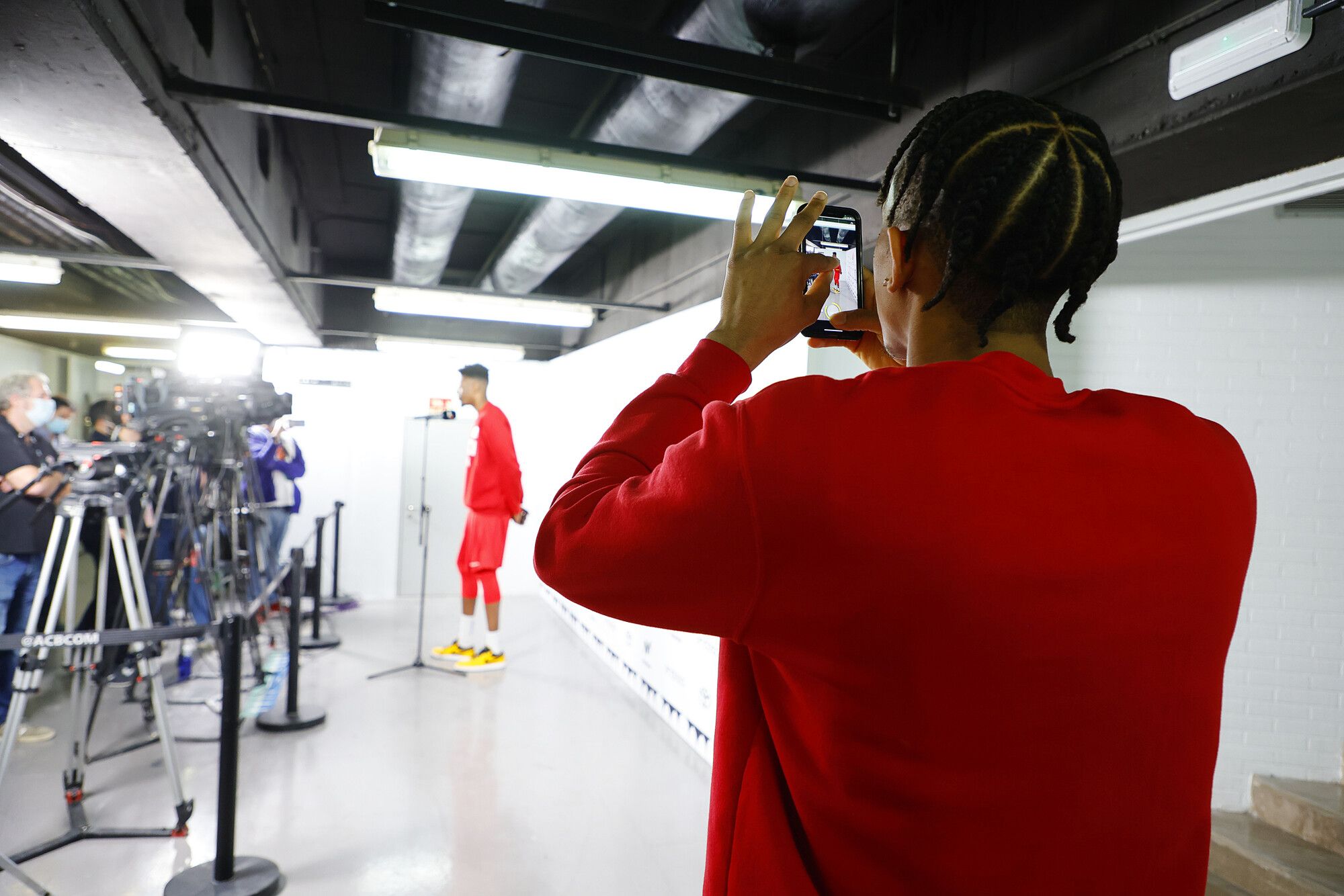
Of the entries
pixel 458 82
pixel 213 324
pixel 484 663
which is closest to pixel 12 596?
pixel 484 663

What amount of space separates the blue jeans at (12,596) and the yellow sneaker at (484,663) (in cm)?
236

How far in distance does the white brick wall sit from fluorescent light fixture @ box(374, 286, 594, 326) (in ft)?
12.0

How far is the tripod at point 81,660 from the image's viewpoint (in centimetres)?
262

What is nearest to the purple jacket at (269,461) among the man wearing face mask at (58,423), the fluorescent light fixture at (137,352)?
the man wearing face mask at (58,423)

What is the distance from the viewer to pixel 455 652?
552 cm

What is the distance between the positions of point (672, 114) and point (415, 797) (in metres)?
3.09

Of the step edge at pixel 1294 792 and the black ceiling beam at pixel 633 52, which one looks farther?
the step edge at pixel 1294 792

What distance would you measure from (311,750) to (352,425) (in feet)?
14.7

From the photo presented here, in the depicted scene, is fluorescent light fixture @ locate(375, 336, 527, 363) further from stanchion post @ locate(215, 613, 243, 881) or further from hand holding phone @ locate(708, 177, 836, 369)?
hand holding phone @ locate(708, 177, 836, 369)

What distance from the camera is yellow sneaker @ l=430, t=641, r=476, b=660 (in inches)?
214

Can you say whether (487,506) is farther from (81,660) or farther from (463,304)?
(81,660)

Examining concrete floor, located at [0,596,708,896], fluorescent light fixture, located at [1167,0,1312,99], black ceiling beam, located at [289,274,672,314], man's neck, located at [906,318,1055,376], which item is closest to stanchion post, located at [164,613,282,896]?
concrete floor, located at [0,596,708,896]

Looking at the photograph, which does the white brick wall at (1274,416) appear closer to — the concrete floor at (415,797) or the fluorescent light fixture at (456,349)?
the concrete floor at (415,797)

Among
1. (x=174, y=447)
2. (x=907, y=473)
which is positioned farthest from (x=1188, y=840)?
(x=174, y=447)
